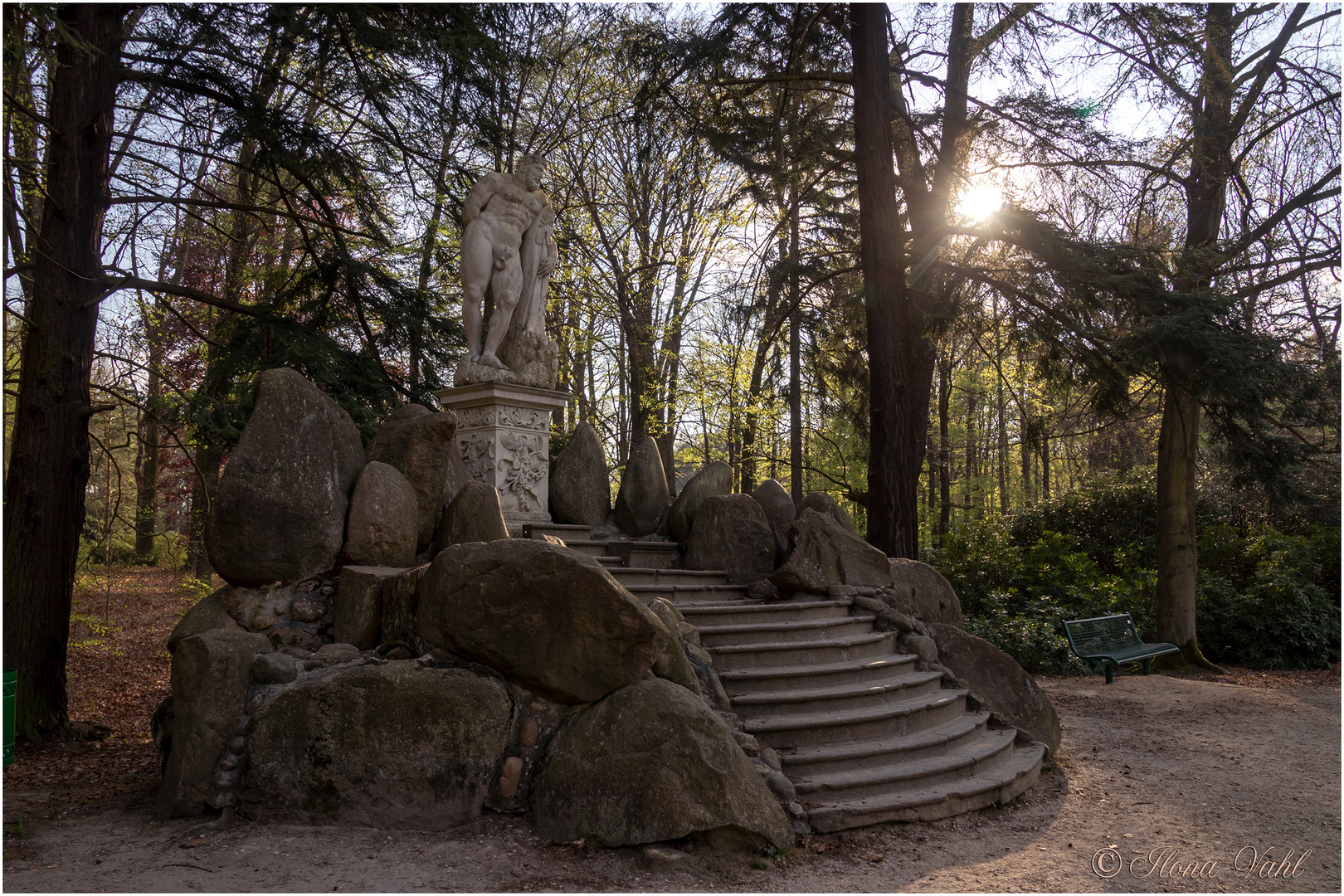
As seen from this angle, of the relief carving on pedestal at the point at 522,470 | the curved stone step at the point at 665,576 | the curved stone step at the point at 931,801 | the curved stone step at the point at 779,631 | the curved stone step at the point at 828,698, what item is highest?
the relief carving on pedestal at the point at 522,470

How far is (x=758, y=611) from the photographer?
6363 mm

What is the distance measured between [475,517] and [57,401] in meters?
3.84

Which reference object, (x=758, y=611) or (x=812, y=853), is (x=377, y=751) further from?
(x=758, y=611)

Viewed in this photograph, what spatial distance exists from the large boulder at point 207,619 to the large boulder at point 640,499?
3.47 m

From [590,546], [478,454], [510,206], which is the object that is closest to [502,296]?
[510,206]

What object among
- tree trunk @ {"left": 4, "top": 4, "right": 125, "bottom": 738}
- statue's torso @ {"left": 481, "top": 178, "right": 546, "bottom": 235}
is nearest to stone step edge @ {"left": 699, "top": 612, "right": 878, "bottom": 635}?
statue's torso @ {"left": 481, "top": 178, "right": 546, "bottom": 235}

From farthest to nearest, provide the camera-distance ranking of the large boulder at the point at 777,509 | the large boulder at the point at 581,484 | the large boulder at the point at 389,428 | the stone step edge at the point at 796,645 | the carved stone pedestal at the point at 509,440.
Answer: the large boulder at the point at 581,484, the large boulder at the point at 777,509, the carved stone pedestal at the point at 509,440, the large boulder at the point at 389,428, the stone step edge at the point at 796,645

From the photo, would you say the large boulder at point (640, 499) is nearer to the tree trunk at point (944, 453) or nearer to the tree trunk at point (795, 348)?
the tree trunk at point (795, 348)

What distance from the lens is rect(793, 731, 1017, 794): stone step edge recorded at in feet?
15.7

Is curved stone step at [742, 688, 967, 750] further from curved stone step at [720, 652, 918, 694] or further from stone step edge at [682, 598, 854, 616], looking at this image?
stone step edge at [682, 598, 854, 616]

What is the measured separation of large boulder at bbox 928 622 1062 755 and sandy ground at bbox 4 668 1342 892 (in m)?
0.44

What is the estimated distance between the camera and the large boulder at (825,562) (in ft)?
22.3

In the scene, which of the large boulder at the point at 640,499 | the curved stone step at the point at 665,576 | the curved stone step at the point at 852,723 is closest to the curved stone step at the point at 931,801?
the curved stone step at the point at 852,723

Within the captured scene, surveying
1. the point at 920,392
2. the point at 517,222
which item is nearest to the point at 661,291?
the point at 920,392
